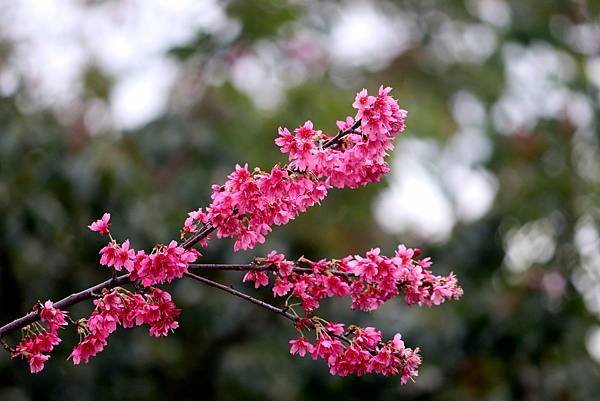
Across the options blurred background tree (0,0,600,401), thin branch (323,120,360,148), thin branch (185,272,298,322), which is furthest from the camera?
blurred background tree (0,0,600,401)

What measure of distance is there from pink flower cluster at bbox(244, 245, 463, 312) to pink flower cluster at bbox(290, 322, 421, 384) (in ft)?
0.26

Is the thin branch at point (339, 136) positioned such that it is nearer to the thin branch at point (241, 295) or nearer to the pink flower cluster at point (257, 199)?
the pink flower cluster at point (257, 199)

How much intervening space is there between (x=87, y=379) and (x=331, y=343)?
12.6ft

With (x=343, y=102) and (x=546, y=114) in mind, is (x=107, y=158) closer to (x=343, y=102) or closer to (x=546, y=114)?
(x=343, y=102)

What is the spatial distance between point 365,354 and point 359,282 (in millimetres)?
Result: 181

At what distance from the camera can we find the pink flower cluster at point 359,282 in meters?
2.46

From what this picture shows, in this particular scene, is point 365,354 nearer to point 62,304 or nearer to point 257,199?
point 257,199

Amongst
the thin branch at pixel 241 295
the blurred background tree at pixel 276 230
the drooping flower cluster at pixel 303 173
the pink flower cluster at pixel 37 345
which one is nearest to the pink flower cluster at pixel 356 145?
the drooping flower cluster at pixel 303 173

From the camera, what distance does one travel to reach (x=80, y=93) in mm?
7387

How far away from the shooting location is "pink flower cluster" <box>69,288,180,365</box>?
7.86ft

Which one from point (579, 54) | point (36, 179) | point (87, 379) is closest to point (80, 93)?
point (36, 179)

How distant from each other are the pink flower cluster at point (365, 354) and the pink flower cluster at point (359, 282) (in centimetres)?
8

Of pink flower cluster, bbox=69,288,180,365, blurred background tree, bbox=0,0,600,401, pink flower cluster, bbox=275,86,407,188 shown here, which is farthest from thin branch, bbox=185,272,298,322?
blurred background tree, bbox=0,0,600,401

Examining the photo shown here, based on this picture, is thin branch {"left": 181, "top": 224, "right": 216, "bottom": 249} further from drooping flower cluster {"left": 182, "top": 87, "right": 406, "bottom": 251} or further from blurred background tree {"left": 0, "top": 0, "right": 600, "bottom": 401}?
blurred background tree {"left": 0, "top": 0, "right": 600, "bottom": 401}
